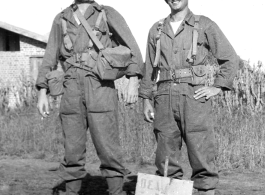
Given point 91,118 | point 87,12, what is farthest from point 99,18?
point 91,118

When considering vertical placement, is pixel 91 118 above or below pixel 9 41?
below

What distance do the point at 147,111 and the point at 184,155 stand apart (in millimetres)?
3844

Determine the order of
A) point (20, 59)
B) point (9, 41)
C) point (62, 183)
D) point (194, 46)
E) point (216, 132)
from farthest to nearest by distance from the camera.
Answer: point (9, 41) → point (20, 59) → point (216, 132) → point (62, 183) → point (194, 46)

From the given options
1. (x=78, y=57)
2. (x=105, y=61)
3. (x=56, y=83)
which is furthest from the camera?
(x=56, y=83)

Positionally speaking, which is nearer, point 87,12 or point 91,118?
point 91,118

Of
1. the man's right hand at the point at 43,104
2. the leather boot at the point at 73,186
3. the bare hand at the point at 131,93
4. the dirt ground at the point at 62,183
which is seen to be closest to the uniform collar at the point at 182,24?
the bare hand at the point at 131,93

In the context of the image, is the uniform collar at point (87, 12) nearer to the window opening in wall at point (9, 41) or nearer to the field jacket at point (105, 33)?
the field jacket at point (105, 33)

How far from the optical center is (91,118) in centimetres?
571

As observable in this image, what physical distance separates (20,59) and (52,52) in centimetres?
1539

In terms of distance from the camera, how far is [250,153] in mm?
8914

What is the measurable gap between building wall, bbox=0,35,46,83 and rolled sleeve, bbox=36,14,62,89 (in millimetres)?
14933

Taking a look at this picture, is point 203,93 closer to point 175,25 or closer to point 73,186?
point 175,25

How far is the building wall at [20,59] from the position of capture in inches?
821

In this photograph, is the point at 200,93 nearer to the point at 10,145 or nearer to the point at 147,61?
the point at 147,61
